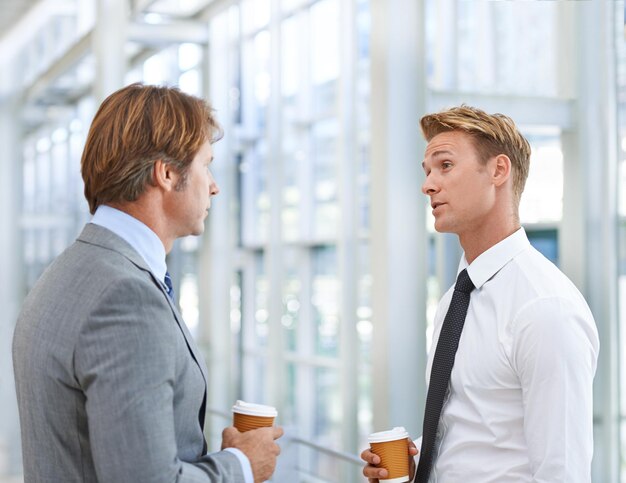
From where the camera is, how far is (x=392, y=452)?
191 cm

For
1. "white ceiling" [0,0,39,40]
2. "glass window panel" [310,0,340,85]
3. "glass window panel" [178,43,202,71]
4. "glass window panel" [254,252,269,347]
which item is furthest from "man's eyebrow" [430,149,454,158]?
"white ceiling" [0,0,39,40]

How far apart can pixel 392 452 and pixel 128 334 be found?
2.28 ft

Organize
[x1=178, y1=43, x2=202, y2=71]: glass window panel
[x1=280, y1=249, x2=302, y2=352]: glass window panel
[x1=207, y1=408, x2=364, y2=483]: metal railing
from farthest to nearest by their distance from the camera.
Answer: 1. [x1=280, y1=249, x2=302, y2=352]: glass window panel
2. [x1=178, y1=43, x2=202, y2=71]: glass window panel
3. [x1=207, y1=408, x2=364, y2=483]: metal railing

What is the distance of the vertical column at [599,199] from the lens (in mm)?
3668

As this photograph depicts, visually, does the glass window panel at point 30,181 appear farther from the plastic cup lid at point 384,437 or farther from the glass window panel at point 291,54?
the plastic cup lid at point 384,437

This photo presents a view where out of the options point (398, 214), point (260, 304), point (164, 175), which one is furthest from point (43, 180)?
point (164, 175)

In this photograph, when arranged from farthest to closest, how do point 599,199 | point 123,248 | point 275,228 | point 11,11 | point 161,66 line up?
point 11,11 < point 161,66 < point 275,228 < point 599,199 < point 123,248

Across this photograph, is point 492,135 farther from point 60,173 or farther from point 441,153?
point 60,173

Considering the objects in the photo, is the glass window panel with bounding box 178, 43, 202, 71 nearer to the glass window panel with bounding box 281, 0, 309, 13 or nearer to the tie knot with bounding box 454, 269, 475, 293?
the glass window panel with bounding box 281, 0, 309, 13

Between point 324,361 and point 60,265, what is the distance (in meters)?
6.55

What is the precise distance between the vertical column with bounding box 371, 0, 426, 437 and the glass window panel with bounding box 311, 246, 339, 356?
14.0ft

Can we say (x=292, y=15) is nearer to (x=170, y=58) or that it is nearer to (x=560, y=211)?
(x=170, y=58)

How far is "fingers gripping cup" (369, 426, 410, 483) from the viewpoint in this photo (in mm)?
1906

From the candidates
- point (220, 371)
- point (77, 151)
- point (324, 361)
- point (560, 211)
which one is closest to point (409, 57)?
point (560, 211)
